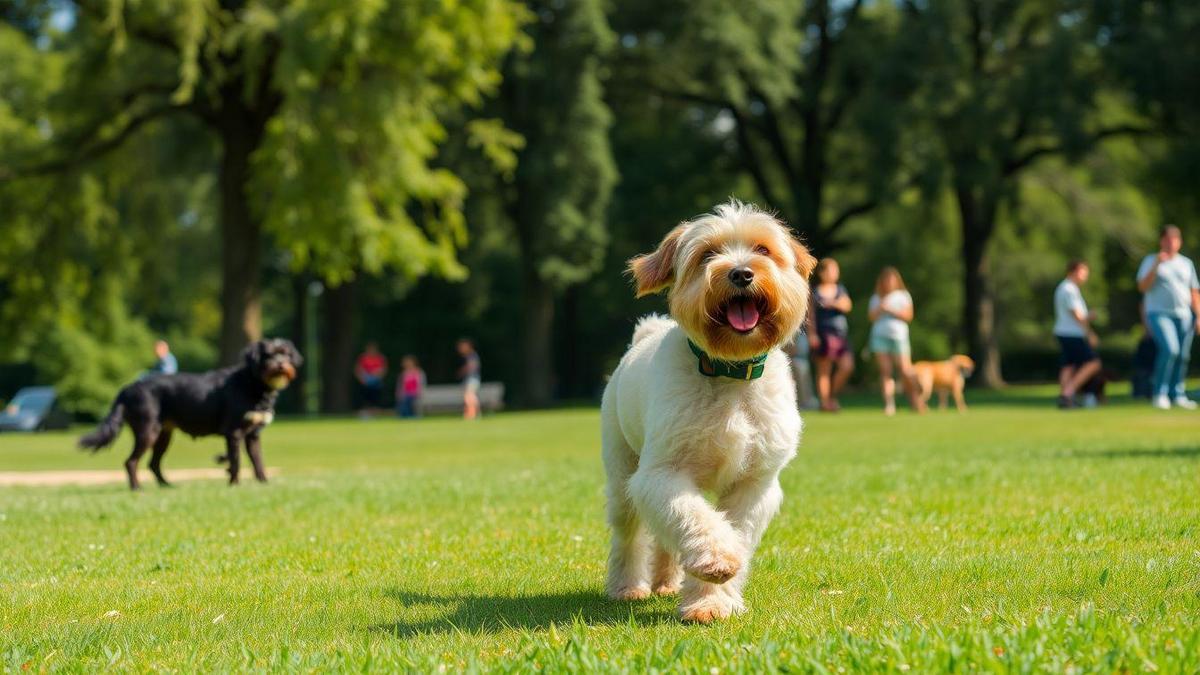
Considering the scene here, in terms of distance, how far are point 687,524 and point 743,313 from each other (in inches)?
33.7

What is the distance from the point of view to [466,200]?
138ft

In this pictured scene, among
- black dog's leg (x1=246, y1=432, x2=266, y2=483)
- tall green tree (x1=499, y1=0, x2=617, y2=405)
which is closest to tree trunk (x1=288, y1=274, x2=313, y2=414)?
tall green tree (x1=499, y1=0, x2=617, y2=405)

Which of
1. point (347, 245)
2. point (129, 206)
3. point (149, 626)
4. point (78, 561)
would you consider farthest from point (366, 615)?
point (129, 206)

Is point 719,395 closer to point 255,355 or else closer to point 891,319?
point 255,355

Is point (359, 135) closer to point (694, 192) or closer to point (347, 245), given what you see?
point (347, 245)

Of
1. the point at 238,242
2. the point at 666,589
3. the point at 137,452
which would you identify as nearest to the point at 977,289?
the point at 238,242

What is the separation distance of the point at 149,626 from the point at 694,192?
40363 mm

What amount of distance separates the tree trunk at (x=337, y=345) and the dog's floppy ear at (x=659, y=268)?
37.0 metres

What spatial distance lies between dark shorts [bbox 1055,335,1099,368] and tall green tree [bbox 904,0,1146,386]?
15554 millimetres

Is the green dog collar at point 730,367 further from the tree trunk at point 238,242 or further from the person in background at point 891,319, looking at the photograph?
the tree trunk at point 238,242

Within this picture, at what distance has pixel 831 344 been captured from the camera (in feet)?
70.5

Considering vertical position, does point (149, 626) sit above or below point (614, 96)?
below

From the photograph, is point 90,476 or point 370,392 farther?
point 370,392

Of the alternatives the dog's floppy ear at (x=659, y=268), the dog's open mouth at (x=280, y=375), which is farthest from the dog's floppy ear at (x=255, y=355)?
the dog's floppy ear at (x=659, y=268)
